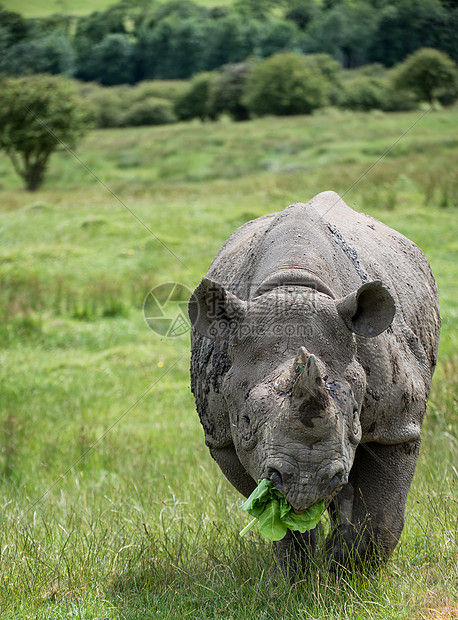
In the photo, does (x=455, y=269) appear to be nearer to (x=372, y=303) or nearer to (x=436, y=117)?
(x=372, y=303)

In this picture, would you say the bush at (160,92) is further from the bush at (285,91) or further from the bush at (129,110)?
the bush at (285,91)

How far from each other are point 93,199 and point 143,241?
9.36 meters

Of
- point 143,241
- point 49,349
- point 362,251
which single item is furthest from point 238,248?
point 143,241

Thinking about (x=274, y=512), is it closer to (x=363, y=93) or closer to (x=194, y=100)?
(x=363, y=93)

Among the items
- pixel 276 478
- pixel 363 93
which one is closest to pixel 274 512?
pixel 276 478

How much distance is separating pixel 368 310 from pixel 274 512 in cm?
100

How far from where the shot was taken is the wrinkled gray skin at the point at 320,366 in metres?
3.01

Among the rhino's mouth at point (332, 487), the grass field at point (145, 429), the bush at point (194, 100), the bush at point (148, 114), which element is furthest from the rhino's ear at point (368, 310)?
the bush at point (194, 100)

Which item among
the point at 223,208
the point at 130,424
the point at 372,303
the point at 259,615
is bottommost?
the point at 223,208

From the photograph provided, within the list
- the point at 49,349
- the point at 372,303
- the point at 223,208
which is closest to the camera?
the point at 372,303

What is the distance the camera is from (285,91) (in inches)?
2053

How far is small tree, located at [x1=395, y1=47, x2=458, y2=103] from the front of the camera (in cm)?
1267

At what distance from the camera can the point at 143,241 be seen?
1609 cm

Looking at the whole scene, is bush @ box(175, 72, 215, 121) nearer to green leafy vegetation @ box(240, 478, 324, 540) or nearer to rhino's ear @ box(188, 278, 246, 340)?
rhino's ear @ box(188, 278, 246, 340)
